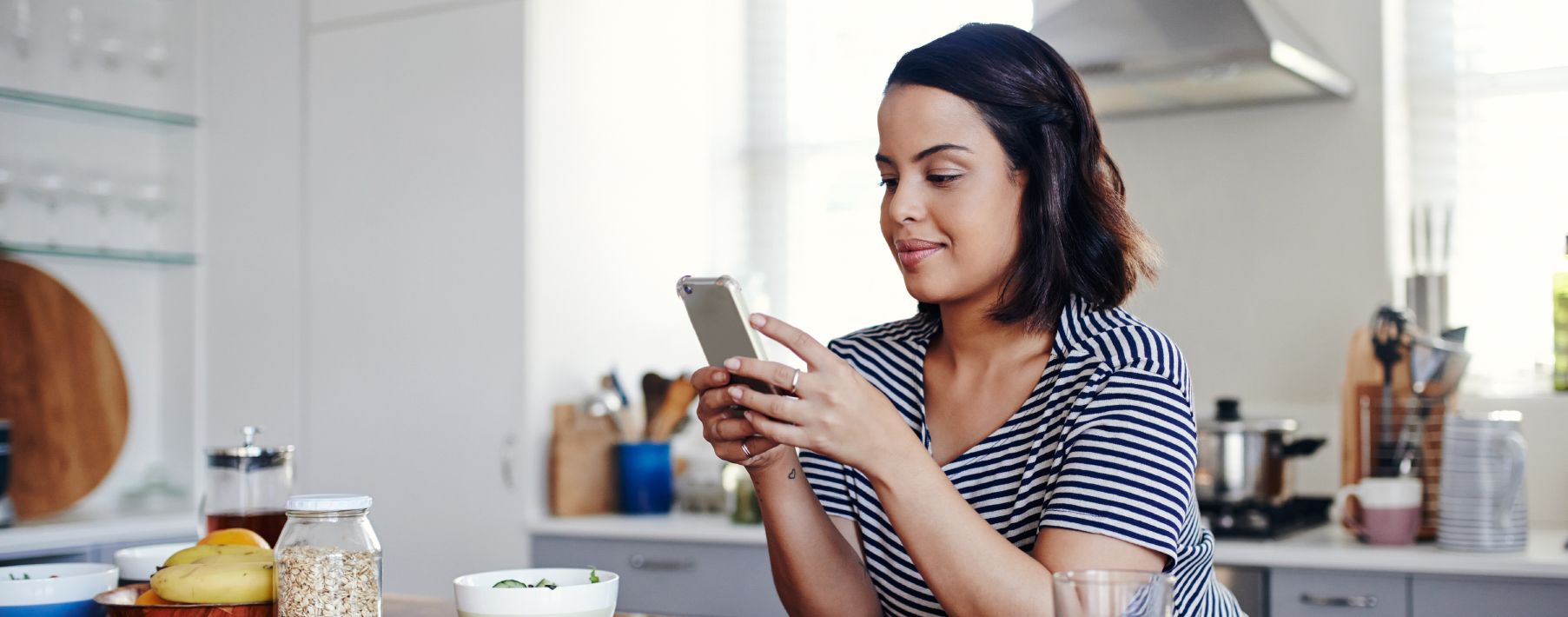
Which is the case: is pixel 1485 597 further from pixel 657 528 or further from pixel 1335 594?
pixel 657 528

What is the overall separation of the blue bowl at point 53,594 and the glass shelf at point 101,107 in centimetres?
204

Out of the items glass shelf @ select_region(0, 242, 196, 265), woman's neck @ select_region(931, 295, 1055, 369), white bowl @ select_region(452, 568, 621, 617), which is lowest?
white bowl @ select_region(452, 568, 621, 617)

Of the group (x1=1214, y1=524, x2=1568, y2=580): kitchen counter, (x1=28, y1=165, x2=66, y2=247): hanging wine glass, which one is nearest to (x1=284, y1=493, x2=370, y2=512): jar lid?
(x1=1214, y1=524, x2=1568, y2=580): kitchen counter

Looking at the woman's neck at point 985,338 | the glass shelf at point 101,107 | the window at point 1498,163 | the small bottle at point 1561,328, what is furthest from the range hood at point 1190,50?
the glass shelf at point 101,107

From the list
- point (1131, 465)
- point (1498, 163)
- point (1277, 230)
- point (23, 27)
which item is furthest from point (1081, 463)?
point (23, 27)

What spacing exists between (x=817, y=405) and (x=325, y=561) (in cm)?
46

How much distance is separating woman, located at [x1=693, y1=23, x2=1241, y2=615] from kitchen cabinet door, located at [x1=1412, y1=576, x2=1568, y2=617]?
808mm

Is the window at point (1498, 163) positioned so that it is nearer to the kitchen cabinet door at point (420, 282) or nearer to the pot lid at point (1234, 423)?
the pot lid at point (1234, 423)

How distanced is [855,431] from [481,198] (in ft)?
6.62

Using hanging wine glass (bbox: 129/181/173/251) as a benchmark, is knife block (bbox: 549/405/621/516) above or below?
below

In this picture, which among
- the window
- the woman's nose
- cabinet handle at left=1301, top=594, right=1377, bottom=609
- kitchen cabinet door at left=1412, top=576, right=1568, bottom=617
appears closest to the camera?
the woman's nose

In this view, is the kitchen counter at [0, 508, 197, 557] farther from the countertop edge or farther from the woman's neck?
the woman's neck

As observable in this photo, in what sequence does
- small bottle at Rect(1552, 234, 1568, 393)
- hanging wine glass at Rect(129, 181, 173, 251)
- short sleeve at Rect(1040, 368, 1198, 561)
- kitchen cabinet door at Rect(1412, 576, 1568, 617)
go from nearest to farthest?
short sleeve at Rect(1040, 368, 1198, 561), kitchen cabinet door at Rect(1412, 576, 1568, 617), small bottle at Rect(1552, 234, 1568, 393), hanging wine glass at Rect(129, 181, 173, 251)

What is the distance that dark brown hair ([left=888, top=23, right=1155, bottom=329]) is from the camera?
142 centimetres
